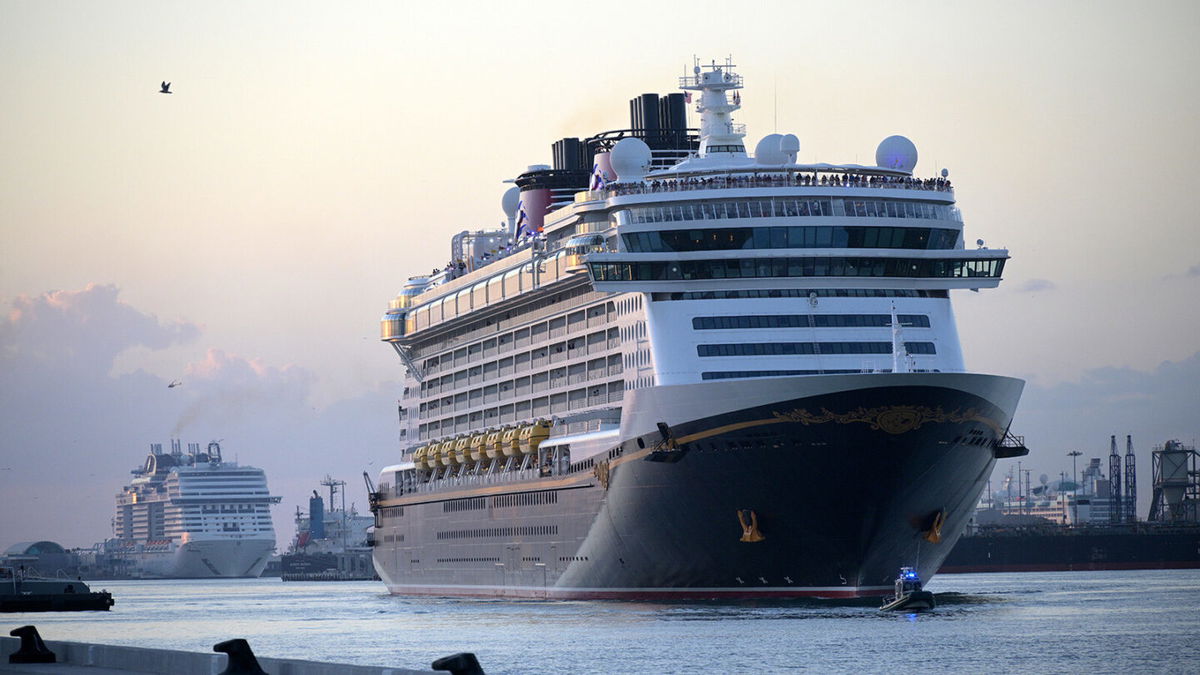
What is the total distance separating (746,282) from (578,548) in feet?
37.5

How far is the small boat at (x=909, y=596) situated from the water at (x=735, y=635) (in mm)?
671

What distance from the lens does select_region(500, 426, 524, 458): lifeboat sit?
73438 millimetres

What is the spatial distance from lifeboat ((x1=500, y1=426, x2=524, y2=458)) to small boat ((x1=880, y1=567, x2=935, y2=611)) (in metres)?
19.0

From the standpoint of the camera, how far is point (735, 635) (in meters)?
50.7

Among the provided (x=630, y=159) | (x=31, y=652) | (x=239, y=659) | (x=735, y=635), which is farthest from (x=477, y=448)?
(x=239, y=659)

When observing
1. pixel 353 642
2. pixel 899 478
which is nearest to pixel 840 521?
pixel 899 478

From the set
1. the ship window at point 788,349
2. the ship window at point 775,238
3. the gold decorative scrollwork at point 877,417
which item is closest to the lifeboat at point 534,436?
the ship window at point 775,238

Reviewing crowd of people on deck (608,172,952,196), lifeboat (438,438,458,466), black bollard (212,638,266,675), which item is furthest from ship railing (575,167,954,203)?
black bollard (212,638,266,675)

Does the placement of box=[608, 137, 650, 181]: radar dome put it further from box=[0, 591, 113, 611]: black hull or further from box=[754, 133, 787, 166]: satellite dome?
box=[0, 591, 113, 611]: black hull

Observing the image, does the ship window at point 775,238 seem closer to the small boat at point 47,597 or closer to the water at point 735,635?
the water at point 735,635

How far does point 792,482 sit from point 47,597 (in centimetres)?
5806

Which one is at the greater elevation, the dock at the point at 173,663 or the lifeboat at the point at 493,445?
the lifeboat at the point at 493,445

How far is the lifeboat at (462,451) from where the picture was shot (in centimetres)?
7969

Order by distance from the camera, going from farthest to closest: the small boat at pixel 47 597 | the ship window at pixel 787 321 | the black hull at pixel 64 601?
1. the black hull at pixel 64 601
2. the small boat at pixel 47 597
3. the ship window at pixel 787 321
